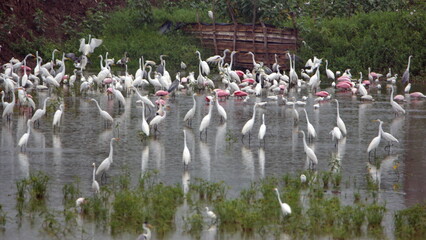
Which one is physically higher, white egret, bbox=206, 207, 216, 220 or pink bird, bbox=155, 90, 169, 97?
pink bird, bbox=155, 90, 169, 97

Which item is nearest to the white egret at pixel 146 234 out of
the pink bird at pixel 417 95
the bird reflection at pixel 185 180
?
the bird reflection at pixel 185 180

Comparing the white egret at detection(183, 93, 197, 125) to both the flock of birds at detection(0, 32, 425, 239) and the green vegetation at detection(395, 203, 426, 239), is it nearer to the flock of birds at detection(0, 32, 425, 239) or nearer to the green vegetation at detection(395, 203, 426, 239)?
the flock of birds at detection(0, 32, 425, 239)

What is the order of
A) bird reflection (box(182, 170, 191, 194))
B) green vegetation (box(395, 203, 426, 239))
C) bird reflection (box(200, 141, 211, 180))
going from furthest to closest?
1. bird reflection (box(200, 141, 211, 180))
2. bird reflection (box(182, 170, 191, 194))
3. green vegetation (box(395, 203, 426, 239))

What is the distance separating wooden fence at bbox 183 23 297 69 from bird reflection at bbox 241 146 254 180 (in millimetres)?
14802

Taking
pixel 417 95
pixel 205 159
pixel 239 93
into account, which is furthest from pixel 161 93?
pixel 205 159

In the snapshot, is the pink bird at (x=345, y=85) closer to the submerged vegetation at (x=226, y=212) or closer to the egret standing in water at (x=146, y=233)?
the submerged vegetation at (x=226, y=212)

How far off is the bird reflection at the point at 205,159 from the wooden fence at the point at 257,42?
14568mm

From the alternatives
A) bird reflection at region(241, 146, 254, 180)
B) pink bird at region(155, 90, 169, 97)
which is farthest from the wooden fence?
bird reflection at region(241, 146, 254, 180)

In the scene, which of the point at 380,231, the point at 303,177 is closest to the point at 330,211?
the point at 380,231

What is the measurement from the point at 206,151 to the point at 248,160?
1.09 m

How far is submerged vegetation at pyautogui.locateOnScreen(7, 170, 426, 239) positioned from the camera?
32.0 feet

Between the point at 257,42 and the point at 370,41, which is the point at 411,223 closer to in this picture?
the point at 370,41

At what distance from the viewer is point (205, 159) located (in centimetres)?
1395

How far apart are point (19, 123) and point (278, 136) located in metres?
5.40
